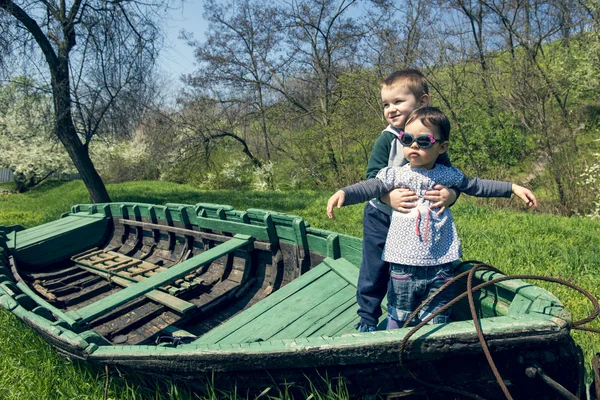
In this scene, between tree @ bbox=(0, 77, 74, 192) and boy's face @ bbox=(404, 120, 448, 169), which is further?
tree @ bbox=(0, 77, 74, 192)

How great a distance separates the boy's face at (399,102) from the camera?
2.44 m

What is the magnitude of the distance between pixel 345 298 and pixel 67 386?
1.90m

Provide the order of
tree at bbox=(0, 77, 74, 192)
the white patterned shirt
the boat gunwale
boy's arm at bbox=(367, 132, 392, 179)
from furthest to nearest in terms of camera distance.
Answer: tree at bbox=(0, 77, 74, 192)
boy's arm at bbox=(367, 132, 392, 179)
the white patterned shirt
the boat gunwale

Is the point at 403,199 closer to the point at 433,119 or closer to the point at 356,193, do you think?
the point at 356,193

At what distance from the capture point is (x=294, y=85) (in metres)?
18.4

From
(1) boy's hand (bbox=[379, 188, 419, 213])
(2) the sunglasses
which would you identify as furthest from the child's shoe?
(2) the sunglasses

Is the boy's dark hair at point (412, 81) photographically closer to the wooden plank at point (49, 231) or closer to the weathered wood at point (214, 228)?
the weathered wood at point (214, 228)

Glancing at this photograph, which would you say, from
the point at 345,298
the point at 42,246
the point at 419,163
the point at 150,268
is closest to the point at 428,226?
the point at 419,163

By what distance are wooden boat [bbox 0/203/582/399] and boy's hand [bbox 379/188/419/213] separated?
620 mm

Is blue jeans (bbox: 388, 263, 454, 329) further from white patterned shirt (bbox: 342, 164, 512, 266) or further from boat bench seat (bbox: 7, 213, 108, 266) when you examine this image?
boat bench seat (bbox: 7, 213, 108, 266)

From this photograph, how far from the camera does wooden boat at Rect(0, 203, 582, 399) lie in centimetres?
190

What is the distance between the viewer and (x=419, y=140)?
2.21 metres

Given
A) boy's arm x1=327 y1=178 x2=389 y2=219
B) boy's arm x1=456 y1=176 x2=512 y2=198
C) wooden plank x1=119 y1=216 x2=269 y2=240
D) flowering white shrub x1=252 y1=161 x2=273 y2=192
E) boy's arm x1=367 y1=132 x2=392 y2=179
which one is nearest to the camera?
boy's arm x1=327 y1=178 x2=389 y2=219

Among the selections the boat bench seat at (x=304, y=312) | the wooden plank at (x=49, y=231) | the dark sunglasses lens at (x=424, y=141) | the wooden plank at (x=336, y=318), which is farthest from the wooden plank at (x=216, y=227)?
the dark sunglasses lens at (x=424, y=141)
